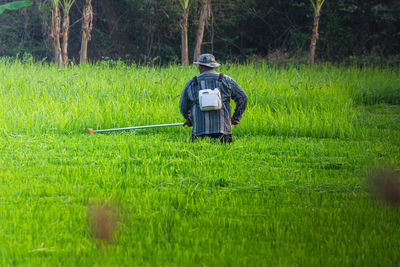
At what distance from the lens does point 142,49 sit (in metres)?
24.8

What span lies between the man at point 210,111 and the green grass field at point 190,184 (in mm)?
214

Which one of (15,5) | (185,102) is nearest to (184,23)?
(15,5)

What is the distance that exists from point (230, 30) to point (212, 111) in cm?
1867

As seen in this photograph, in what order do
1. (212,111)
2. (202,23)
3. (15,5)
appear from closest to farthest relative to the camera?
(212,111) < (15,5) < (202,23)

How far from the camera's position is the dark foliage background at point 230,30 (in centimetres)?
2094

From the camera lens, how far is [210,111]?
20.7 feet

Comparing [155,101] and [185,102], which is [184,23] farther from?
[185,102]

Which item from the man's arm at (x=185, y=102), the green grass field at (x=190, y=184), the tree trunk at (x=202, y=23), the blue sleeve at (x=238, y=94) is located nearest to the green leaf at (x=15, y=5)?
the tree trunk at (x=202, y=23)

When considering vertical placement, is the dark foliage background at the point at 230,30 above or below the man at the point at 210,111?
above

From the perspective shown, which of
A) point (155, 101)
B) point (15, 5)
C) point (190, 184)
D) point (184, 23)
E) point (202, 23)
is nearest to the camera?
point (190, 184)

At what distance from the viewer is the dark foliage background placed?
20.9 metres

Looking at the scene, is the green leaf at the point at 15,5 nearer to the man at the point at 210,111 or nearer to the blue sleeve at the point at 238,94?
the man at the point at 210,111

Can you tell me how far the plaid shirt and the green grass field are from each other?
244 millimetres

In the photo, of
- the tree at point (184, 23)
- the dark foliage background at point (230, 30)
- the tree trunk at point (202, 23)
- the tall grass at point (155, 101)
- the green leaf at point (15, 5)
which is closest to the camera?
the tall grass at point (155, 101)
